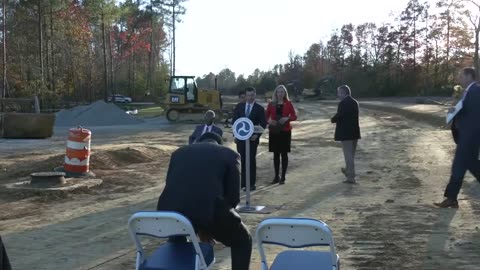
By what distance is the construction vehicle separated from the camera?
37438 mm

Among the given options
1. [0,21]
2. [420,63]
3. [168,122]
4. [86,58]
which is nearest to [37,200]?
[168,122]

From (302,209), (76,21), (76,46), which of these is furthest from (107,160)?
(76,46)

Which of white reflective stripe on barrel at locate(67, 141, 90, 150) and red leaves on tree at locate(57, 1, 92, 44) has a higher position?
red leaves on tree at locate(57, 1, 92, 44)

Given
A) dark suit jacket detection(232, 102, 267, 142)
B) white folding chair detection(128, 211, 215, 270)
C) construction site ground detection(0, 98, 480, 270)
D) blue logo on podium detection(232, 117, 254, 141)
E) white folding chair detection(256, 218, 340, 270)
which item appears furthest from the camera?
dark suit jacket detection(232, 102, 267, 142)

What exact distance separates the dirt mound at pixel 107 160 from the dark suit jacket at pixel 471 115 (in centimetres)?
920

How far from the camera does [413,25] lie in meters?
87.8

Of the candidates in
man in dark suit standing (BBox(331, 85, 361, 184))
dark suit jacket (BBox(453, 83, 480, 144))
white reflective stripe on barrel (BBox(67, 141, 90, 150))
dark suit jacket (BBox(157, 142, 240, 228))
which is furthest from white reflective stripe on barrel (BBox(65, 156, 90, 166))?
dark suit jacket (BBox(157, 142, 240, 228))

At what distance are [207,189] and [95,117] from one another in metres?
35.0

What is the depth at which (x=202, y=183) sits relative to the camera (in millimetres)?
4133

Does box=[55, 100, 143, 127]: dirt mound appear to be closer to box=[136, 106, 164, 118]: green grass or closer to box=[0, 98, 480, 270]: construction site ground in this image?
box=[136, 106, 164, 118]: green grass

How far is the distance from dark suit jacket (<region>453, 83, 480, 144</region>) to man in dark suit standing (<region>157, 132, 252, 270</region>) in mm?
5646

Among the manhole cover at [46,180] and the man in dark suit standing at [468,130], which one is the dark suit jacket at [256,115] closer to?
the man in dark suit standing at [468,130]

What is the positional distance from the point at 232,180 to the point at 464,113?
18.9 feet

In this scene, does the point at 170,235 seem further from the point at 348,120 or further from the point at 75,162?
the point at 75,162
